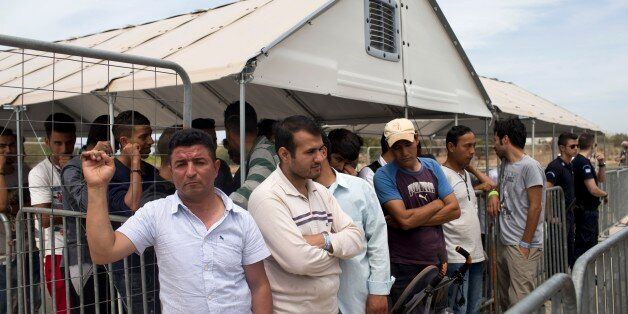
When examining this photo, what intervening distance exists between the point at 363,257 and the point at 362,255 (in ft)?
0.06

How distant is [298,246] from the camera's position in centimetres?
235

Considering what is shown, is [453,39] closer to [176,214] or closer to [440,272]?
[440,272]

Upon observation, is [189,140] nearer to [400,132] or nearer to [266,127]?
[400,132]

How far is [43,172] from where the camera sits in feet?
11.3

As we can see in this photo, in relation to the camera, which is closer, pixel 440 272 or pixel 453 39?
pixel 440 272

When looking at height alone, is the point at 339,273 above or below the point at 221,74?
below

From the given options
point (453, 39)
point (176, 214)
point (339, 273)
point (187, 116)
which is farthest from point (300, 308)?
point (453, 39)

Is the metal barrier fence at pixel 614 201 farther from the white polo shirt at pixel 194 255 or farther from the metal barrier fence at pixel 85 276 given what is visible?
the white polo shirt at pixel 194 255

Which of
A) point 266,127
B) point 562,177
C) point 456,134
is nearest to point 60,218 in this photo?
point 266,127

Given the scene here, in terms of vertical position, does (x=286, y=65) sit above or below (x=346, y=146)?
above

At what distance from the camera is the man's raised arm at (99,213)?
1.96m

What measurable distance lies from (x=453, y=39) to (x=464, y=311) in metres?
3.39

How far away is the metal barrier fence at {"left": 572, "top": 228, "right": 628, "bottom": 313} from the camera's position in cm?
258

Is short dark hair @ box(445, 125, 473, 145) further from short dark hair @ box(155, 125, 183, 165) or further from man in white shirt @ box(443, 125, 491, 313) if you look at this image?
short dark hair @ box(155, 125, 183, 165)
